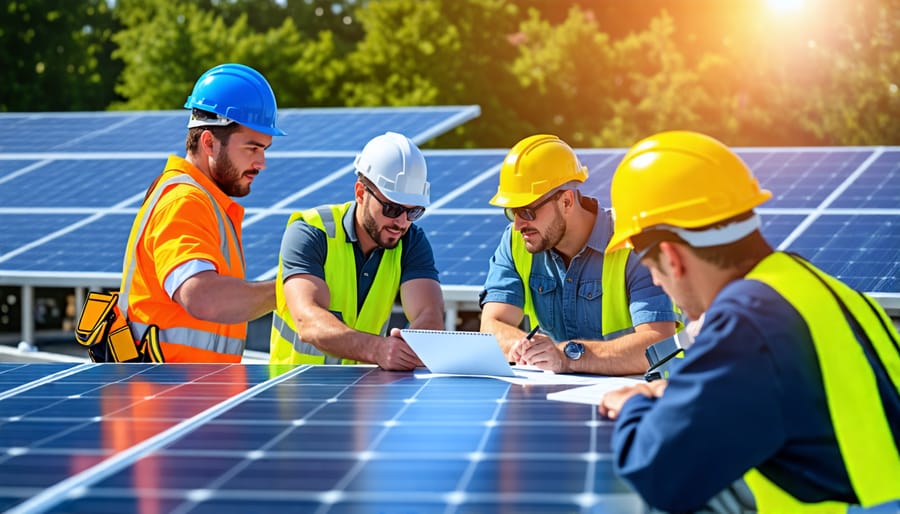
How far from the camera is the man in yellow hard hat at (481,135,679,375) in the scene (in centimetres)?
632

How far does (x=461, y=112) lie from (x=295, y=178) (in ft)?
13.0

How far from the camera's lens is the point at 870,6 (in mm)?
33906

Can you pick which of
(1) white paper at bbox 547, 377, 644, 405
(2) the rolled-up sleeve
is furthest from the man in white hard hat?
(1) white paper at bbox 547, 377, 644, 405

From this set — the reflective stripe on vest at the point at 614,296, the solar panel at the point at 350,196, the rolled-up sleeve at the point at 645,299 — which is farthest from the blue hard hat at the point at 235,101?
the solar panel at the point at 350,196

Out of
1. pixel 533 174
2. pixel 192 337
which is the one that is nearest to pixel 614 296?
pixel 533 174

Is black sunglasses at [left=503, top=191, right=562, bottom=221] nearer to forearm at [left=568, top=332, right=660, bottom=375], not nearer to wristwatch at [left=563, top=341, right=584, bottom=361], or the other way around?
forearm at [left=568, top=332, right=660, bottom=375]

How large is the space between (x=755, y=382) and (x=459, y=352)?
2158mm

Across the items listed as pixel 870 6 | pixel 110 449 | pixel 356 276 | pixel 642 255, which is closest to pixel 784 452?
pixel 642 255

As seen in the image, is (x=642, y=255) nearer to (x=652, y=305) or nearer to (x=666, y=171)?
(x=666, y=171)

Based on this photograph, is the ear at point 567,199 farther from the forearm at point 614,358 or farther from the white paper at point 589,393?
the white paper at point 589,393

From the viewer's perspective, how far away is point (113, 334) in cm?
599

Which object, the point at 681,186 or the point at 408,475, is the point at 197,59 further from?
the point at 408,475

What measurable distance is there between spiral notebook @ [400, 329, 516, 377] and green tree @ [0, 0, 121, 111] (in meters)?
40.3

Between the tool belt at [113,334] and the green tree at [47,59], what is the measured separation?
38744 mm
